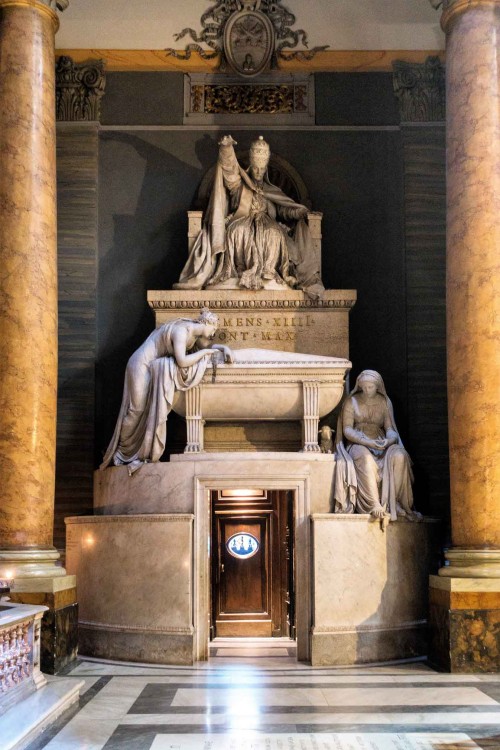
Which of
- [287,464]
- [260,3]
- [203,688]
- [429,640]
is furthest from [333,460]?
[260,3]

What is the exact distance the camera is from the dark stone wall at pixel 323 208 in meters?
13.4

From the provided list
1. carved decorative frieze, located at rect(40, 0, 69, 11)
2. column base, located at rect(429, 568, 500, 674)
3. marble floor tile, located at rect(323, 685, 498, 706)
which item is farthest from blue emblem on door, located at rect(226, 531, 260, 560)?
carved decorative frieze, located at rect(40, 0, 69, 11)

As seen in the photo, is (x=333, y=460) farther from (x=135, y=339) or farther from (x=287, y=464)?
(x=135, y=339)

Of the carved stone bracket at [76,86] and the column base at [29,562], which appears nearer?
the column base at [29,562]

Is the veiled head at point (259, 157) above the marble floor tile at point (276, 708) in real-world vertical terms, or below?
above

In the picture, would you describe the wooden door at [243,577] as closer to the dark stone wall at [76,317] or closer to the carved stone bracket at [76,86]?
the dark stone wall at [76,317]

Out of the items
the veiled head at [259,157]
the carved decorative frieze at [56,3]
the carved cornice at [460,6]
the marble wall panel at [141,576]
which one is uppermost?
the carved decorative frieze at [56,3]

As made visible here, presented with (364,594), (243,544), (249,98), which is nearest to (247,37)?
(249,98)

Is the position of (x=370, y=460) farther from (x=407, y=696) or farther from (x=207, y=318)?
(x=407, y=696)

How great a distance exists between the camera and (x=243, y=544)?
12.6 meters

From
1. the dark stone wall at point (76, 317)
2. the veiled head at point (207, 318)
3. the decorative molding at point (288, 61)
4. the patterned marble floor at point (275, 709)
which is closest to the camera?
the patterned marble floor at point (275, 709)

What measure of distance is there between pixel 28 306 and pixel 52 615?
10.4 feet

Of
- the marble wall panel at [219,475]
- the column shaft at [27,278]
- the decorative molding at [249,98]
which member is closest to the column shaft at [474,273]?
the marble wall panel at [219,475]

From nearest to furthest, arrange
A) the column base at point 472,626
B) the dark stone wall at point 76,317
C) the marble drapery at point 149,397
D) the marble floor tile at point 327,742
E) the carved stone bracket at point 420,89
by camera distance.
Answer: the marble floor tile at point 327,742 → the column base at point 472,626 → the marble drapery at point 149,397 → the dark stone wall at point 76,317 → the carved stone bracket at point 420,89
